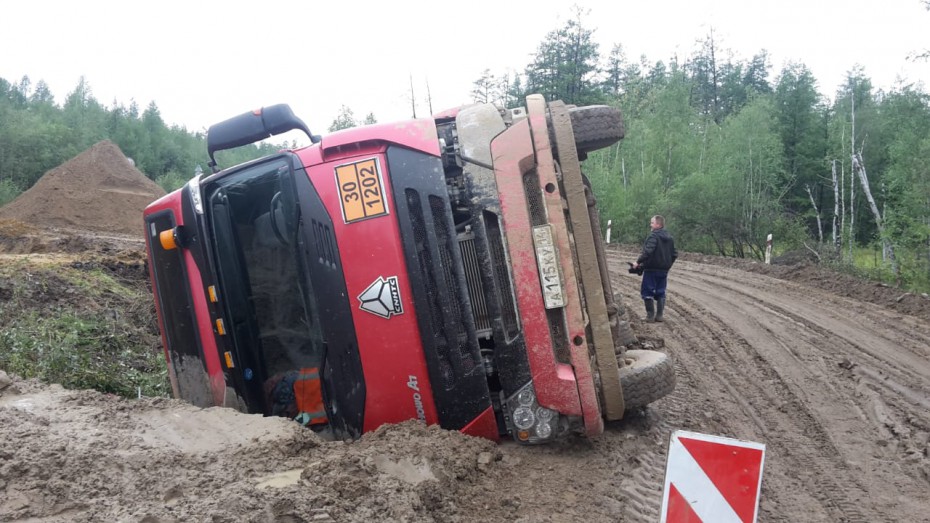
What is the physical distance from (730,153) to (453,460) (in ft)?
86.7

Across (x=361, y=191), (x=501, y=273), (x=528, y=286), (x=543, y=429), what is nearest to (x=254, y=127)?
(x=361, y=191)

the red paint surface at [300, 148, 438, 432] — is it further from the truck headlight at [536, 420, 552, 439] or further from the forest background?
the forest background

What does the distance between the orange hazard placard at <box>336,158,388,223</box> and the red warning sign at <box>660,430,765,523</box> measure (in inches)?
77.2

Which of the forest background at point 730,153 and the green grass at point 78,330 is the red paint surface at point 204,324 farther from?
the forest background at point 730,153

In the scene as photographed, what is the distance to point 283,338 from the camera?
4.31 metres

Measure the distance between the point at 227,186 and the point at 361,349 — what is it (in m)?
1.41

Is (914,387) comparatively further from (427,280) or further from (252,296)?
(252,296)

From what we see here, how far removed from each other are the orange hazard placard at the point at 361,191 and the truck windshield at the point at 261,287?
66 cm

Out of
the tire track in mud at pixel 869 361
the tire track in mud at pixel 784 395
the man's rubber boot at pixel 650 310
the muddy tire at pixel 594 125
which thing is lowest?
the tire track in mud at pixel 869 361

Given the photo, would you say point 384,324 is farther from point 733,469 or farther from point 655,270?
point 655,270

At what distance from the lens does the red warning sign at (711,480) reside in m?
2.20

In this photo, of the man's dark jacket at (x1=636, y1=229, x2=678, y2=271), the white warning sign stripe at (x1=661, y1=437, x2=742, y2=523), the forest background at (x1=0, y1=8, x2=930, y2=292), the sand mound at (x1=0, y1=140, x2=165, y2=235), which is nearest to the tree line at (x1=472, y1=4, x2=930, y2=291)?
the forest background at (x1=0, y1=8, x2=930, y2=292)

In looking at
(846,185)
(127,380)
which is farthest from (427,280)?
(846,185)

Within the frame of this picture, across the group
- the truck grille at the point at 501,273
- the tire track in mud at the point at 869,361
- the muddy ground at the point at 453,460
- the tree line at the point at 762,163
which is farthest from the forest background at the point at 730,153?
the truck grille at the point at 501,273
